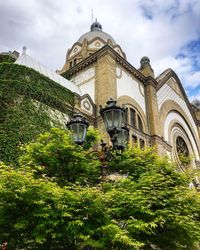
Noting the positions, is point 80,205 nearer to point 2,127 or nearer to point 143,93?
point 2,127

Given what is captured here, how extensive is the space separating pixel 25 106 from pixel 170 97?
55.3 feet

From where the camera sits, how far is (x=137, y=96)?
23.6 m

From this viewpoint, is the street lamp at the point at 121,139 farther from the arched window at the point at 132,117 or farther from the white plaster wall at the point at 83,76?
the white plaster wall at the point at 83,76

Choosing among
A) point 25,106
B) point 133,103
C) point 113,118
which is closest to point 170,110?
point 133,103

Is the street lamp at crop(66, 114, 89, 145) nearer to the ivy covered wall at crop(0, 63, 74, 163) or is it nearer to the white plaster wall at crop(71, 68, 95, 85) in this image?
the ivy covered wall at crop(0, 63, 74, 163)

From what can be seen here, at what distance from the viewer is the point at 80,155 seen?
870 cm

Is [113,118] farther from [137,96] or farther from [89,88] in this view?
[137,96]

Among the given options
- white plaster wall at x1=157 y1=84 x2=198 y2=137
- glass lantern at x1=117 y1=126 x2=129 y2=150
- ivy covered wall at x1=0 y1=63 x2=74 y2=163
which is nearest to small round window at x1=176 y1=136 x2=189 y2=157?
white plaster wall at x1=157 y1=84 x2=198 y2=137

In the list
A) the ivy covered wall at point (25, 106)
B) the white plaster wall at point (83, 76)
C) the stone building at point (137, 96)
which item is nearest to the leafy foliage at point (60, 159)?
the ivy covered wall at point (25, 106)

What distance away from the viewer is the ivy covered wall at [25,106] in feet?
45.9

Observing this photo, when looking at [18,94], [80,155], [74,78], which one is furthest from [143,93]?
[80,155]

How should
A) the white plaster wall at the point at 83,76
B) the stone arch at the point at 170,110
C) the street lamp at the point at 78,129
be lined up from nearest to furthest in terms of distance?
1. the street lamp at the point at 78,129
2. the white plaster wall at the point at 83,76
3. the stone arch at the point at 170,110

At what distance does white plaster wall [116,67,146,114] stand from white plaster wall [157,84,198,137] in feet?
8.64

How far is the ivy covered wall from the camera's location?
14.0m
